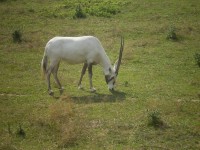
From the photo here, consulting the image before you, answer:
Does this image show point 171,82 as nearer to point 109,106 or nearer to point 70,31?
point 109,106

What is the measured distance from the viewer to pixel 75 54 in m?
17.0

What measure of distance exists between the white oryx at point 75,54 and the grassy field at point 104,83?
0.83 metres

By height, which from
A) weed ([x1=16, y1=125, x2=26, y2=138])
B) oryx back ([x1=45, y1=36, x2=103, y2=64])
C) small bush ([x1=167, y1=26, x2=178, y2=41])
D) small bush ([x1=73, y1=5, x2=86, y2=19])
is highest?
oryx back ([x1=45, y1=36, x2=103, y2=64])

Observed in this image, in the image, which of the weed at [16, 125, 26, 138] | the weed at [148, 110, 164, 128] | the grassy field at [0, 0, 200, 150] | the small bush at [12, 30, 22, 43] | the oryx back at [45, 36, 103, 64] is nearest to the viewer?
the grassy field at [0, 0, 200, 150]

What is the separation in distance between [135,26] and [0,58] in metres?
9.77

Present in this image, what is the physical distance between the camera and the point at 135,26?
2686 centimetres

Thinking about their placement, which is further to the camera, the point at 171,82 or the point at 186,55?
the point at 186,55

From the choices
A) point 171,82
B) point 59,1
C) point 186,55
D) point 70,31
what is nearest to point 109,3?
point 59,1

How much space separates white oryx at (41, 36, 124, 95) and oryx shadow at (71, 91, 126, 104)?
58 centimetres

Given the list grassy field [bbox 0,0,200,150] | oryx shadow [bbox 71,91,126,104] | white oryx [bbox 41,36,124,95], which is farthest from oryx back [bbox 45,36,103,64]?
oryx shadow [bbox 71,91,126,104]

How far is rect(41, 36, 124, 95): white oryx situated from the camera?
16.9 m

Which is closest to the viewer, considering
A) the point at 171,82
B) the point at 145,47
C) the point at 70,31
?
the point at 171,82

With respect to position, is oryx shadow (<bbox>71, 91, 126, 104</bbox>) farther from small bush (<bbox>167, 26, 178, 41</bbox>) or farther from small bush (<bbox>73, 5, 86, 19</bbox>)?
small bush (<bbox>73, 5, 86, 19</bbox>)

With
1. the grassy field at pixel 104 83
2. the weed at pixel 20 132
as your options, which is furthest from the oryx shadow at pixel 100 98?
the weed at pixel 20 132
